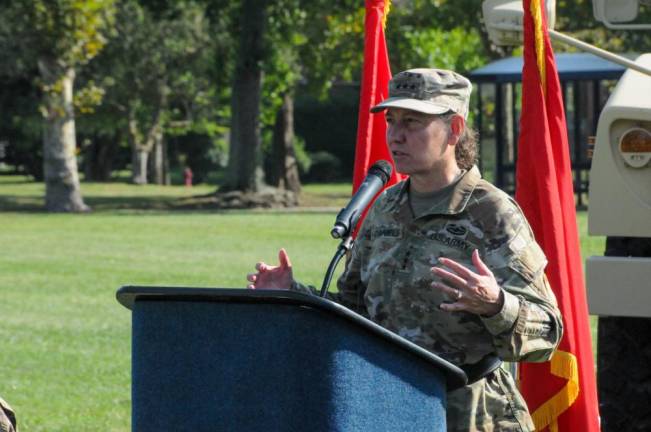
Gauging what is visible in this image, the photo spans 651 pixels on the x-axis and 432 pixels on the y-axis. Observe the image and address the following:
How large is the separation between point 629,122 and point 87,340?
720 cm

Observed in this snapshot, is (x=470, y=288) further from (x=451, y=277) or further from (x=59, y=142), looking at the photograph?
(x=59, y=142)

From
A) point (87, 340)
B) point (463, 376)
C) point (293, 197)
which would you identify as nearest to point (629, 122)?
point (463, 376)

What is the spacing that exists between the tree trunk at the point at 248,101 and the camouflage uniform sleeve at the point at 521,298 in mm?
33214

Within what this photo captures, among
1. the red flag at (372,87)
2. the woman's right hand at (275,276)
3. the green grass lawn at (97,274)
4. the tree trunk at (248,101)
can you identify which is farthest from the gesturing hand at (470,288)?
the tree trunk at (248,101)

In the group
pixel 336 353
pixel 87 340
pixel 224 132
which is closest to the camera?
pixel 336 353

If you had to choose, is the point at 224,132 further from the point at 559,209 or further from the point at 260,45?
the point at 559,209

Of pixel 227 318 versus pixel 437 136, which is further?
pixel 437 136

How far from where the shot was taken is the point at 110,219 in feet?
100

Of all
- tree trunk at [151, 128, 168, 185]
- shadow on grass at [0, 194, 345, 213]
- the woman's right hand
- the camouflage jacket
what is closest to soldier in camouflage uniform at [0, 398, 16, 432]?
the woman's right hand

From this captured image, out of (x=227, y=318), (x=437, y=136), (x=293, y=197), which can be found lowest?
(x=293, y=197)

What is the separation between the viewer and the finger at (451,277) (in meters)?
3.28

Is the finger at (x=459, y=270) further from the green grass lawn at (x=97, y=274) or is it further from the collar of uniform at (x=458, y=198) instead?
the green grass lawn at (x=97, y=274)

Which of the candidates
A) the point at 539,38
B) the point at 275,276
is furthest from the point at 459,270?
the point at 539,38

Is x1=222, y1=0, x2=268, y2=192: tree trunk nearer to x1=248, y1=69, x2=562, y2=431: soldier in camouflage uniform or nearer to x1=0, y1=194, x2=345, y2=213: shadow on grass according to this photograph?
x1=0, y1=194, x2=345, y2=213: shadow on grass
